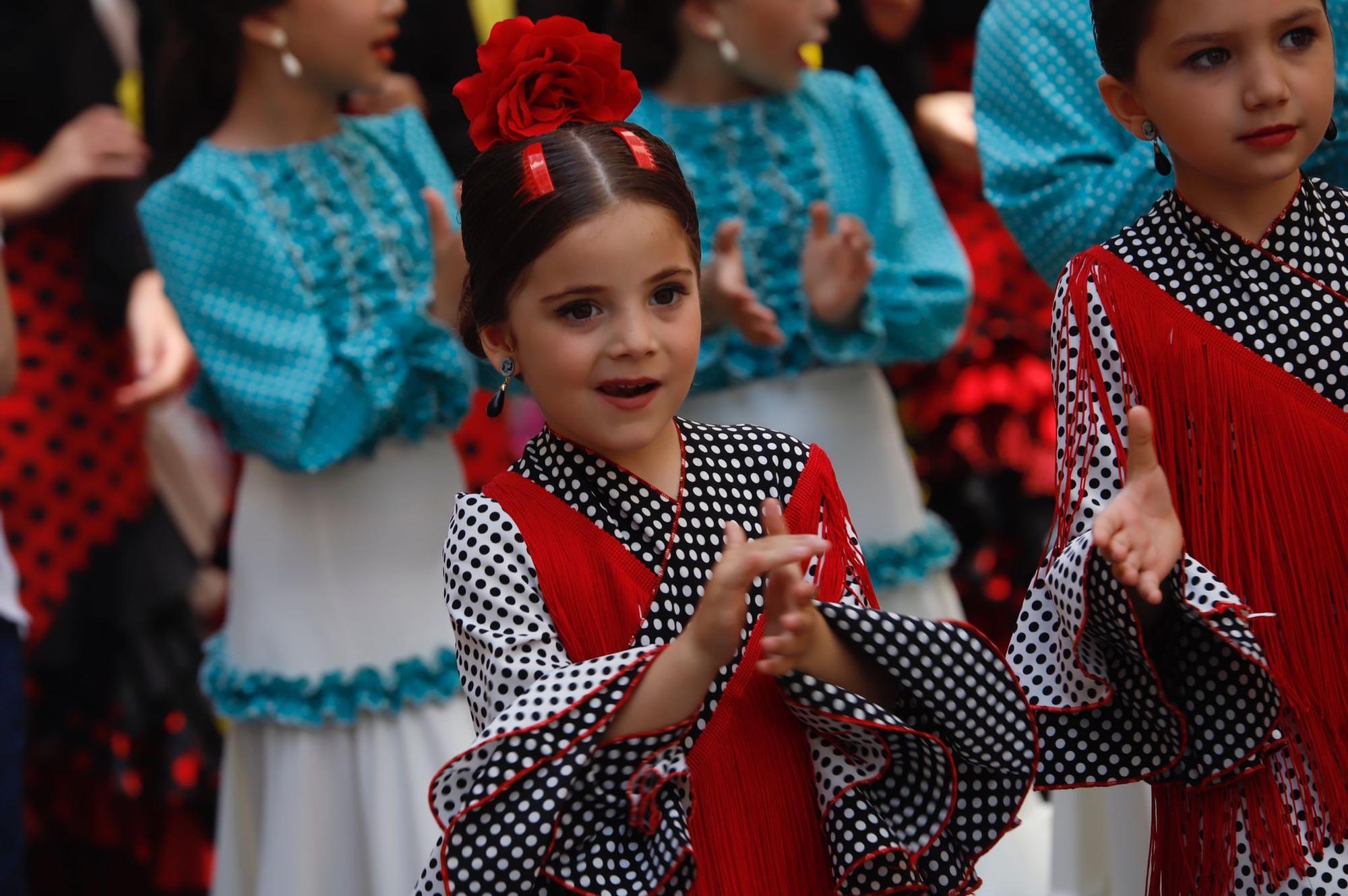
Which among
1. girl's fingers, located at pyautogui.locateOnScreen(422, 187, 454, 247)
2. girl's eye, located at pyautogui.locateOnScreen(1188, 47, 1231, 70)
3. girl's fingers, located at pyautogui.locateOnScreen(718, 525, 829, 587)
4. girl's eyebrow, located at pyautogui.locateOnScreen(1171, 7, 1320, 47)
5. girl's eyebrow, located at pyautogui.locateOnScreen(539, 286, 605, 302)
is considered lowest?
girl's fingers, located at pyautogui.locateOnScreen(422, 187, 454, 247)

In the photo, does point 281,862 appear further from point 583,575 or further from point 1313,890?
point 1313,890

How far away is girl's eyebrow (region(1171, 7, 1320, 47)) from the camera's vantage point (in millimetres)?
1870

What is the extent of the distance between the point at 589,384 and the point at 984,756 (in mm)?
559

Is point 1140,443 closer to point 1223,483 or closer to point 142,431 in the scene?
point 1223,483

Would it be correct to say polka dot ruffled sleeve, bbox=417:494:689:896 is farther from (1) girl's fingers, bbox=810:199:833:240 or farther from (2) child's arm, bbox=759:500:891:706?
(1) girl's fingers, bbox=810:199:833:240

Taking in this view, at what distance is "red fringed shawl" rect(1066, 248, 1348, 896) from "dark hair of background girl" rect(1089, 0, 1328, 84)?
0.97 feet

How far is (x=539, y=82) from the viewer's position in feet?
6.31

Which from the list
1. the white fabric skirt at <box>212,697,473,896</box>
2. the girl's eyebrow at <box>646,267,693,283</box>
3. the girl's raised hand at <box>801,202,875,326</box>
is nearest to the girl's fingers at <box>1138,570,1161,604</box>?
the girl's eyebrow at <box>646,267,693,283</box>

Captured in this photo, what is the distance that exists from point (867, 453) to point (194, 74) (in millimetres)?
1393

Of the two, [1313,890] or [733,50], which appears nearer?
[1313,890]

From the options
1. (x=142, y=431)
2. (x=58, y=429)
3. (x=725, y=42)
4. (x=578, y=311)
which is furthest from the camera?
(x=142, y=431)

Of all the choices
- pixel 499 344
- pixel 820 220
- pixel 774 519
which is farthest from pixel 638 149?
pixel 820 220

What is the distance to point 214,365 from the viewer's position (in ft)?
9.54

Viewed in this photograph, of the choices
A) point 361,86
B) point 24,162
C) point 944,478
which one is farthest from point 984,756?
point 24,162
